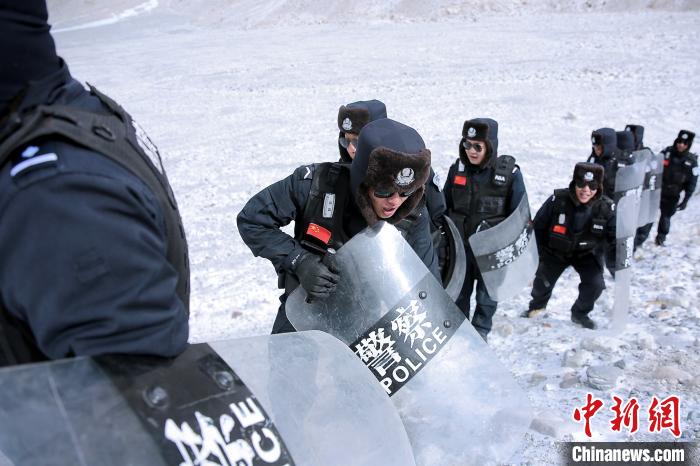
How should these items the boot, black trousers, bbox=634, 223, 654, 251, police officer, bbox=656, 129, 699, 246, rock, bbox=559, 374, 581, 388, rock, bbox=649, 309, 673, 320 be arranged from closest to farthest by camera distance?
rock, bbox=559, 374, 581, 388, rock, bbox=649, 309, 673, 320, the boot, black trousers, bbox=634, 223, 654, 251, police officer, bbox=656, 129, 699, 246

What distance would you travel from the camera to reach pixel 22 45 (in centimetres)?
106

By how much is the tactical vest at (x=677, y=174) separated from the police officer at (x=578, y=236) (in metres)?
3.07

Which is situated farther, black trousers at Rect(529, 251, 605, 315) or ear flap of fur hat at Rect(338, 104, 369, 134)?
black trousers at Rect(529, 251, 605, 315)

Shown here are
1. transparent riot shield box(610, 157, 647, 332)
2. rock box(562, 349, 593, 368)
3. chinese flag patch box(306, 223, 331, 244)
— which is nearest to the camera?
chinese flag patch box(306, 223, 331, 244)

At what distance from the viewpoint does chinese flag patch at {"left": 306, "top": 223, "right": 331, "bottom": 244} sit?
2877 mm

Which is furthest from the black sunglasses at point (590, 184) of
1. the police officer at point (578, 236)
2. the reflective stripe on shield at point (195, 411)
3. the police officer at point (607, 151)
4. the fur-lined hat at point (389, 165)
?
the reflective stripe on shield at point (195, 411)

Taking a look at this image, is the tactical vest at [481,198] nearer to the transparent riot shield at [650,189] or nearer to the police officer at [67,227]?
the transparent riot shield at [650,189]

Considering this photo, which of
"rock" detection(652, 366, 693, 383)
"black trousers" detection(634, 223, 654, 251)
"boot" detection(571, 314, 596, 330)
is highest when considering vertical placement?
"rock" detection(652, 366, 693, 383)

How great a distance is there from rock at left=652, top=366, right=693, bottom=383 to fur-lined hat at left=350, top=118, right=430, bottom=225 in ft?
7.11

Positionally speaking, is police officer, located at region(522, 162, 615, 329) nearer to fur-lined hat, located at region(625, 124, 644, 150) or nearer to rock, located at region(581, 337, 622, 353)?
rock, located at region(581, 337, 622, 353)

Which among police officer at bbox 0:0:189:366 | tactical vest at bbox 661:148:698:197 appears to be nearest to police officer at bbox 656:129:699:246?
tactical vest at bbox 661:148:698:197

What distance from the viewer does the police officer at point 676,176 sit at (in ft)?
26.3

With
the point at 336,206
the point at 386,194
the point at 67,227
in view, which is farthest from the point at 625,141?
the point at 67,227

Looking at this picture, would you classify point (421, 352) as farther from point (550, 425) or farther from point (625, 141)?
point (625, 141)
